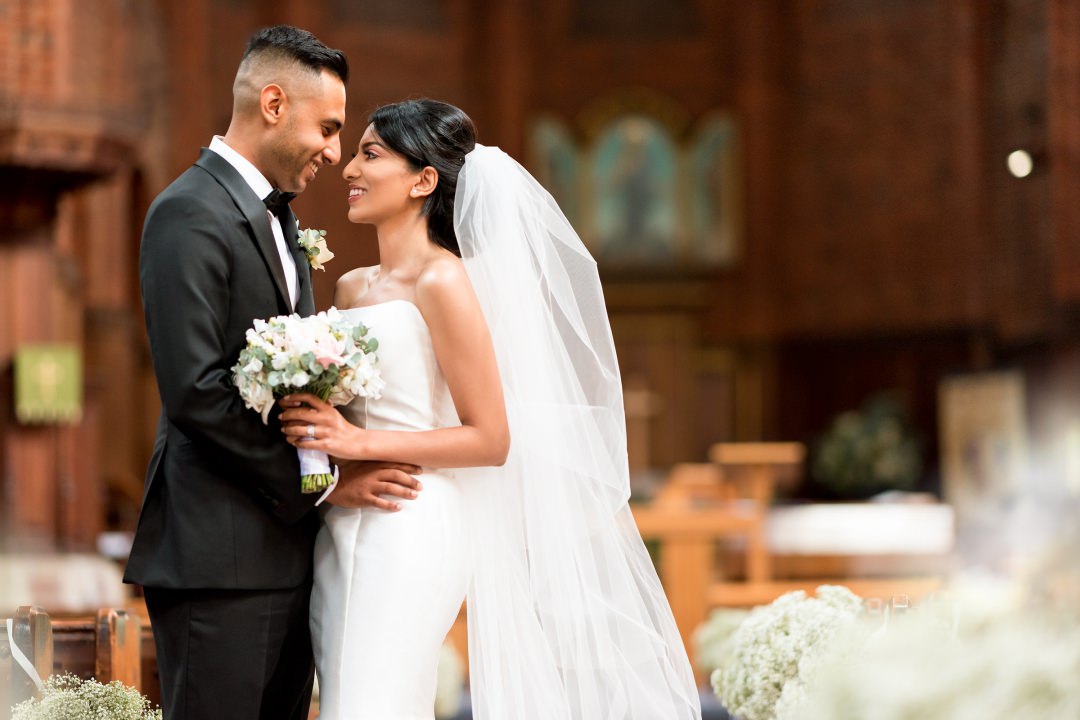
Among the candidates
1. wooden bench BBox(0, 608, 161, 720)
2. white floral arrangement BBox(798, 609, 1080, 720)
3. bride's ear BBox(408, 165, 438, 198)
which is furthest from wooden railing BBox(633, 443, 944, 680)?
white floral arrangement BBox(798, 609, 1080, 720)

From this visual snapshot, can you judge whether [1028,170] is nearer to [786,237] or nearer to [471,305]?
Answer: [786,237]

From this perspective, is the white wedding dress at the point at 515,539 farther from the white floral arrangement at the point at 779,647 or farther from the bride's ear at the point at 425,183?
the white floral arrangement at the point at 779,647

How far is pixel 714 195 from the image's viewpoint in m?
17.1

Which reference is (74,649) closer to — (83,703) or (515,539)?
(83,703)

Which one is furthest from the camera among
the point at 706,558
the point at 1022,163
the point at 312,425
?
the point at 1022,163

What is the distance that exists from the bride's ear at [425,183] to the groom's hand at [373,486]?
2.18 feet

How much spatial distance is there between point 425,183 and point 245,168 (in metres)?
0.45

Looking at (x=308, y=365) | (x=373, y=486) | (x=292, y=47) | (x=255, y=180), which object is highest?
(x=292, y=47)

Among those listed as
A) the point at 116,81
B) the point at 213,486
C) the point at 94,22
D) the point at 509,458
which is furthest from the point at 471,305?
the point at 116,81

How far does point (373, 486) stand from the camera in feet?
9.84

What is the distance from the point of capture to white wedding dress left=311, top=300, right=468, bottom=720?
294 cm

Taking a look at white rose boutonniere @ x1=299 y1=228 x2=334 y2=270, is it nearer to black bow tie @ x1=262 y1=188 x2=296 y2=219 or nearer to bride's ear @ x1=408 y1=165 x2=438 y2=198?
black bow tie @ x1=262 y1=188 x2=296 y2=219

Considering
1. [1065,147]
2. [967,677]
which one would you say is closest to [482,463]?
[967,677]

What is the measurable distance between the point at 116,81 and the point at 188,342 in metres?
9.77
